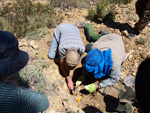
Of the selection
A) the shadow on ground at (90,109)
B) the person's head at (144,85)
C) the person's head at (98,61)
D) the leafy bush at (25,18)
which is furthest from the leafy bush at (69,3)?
the person's head at (144,85)

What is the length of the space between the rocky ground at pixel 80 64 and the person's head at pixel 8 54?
44.3 inches

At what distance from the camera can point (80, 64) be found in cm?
325

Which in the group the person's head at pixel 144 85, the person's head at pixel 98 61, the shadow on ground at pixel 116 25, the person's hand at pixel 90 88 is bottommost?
the person's hand at pixel 90 88

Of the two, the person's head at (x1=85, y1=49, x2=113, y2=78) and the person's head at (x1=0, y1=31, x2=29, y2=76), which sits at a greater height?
the person's head at (x1=0, y1=31, x2=29, y2=76)

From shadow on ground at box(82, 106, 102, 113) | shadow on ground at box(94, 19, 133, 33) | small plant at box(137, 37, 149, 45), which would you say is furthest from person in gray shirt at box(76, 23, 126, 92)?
shadow on ground at box(94, 19, 133, 33)

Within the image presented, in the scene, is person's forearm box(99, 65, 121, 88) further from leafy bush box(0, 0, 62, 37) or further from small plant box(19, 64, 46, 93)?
leafy bush box(0, 0, 62, 37)

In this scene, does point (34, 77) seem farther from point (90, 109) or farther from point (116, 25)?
point (116, 25)

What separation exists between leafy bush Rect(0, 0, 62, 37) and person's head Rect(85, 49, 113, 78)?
6.39ft

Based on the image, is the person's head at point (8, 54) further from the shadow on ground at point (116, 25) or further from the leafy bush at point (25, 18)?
the shadow on ground at point (116, 25)

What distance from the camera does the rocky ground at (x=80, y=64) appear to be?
2.42 metres

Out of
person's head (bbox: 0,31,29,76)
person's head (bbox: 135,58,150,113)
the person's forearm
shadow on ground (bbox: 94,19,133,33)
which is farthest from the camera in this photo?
shadow on ground (bbox: 94,19,133,33)

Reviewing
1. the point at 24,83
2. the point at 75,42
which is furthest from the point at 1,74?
the point at 75,42

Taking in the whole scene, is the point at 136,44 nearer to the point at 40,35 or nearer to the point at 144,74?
the point at 40,35

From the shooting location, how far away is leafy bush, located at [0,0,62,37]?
3424 millimetres
